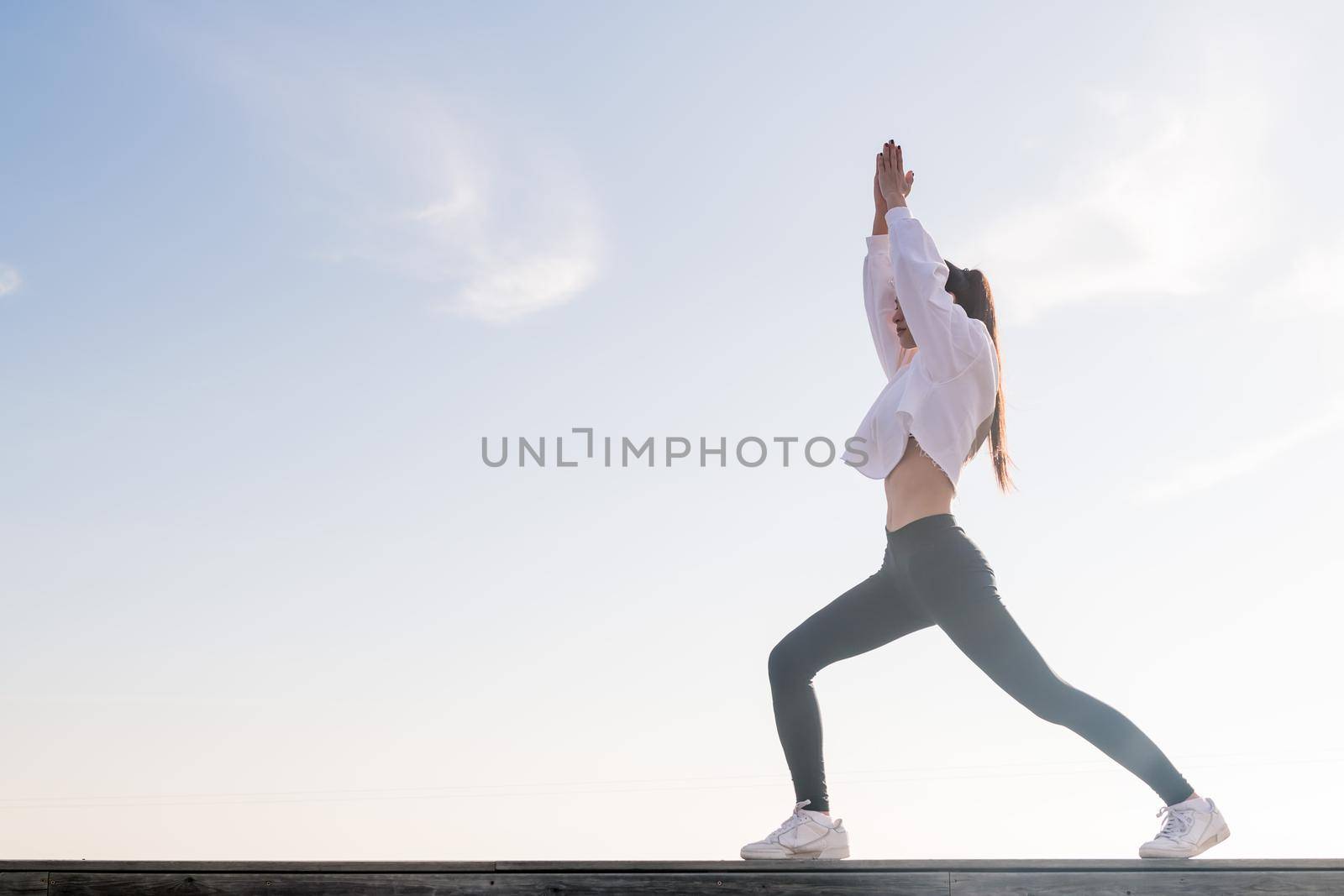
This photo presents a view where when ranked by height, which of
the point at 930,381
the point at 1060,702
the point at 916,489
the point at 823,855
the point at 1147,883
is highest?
the point at 930,381

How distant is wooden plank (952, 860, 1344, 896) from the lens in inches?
145

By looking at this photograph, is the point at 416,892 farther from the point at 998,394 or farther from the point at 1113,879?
the point at 998,394

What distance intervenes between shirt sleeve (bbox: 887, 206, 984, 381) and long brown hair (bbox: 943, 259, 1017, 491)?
0.30 m

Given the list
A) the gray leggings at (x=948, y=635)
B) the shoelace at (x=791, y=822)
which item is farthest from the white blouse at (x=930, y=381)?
the shoelace at (x=791, y=822)

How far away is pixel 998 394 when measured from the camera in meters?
4.73

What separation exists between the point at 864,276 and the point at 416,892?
2997 millimetres

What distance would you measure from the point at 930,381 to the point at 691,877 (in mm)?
1952

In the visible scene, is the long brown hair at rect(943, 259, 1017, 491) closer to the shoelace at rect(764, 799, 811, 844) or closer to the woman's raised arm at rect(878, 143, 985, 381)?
the woman's raised arm at rect(878, 143, 985, 381)

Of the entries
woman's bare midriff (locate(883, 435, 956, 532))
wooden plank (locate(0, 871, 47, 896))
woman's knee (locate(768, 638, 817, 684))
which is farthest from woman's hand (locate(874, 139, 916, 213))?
wooden plank (locate(0, 871, 47, 896))

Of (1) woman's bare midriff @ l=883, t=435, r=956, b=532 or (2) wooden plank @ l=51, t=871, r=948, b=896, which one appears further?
(1) woman's bare midriff @ l=883, t=435, r=956, b=532

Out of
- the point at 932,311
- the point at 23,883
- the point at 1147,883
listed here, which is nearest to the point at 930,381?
the point at 932,311

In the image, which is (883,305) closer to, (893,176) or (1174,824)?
(893,176)

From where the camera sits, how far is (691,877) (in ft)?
12.9

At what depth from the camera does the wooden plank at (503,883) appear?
3838mm
